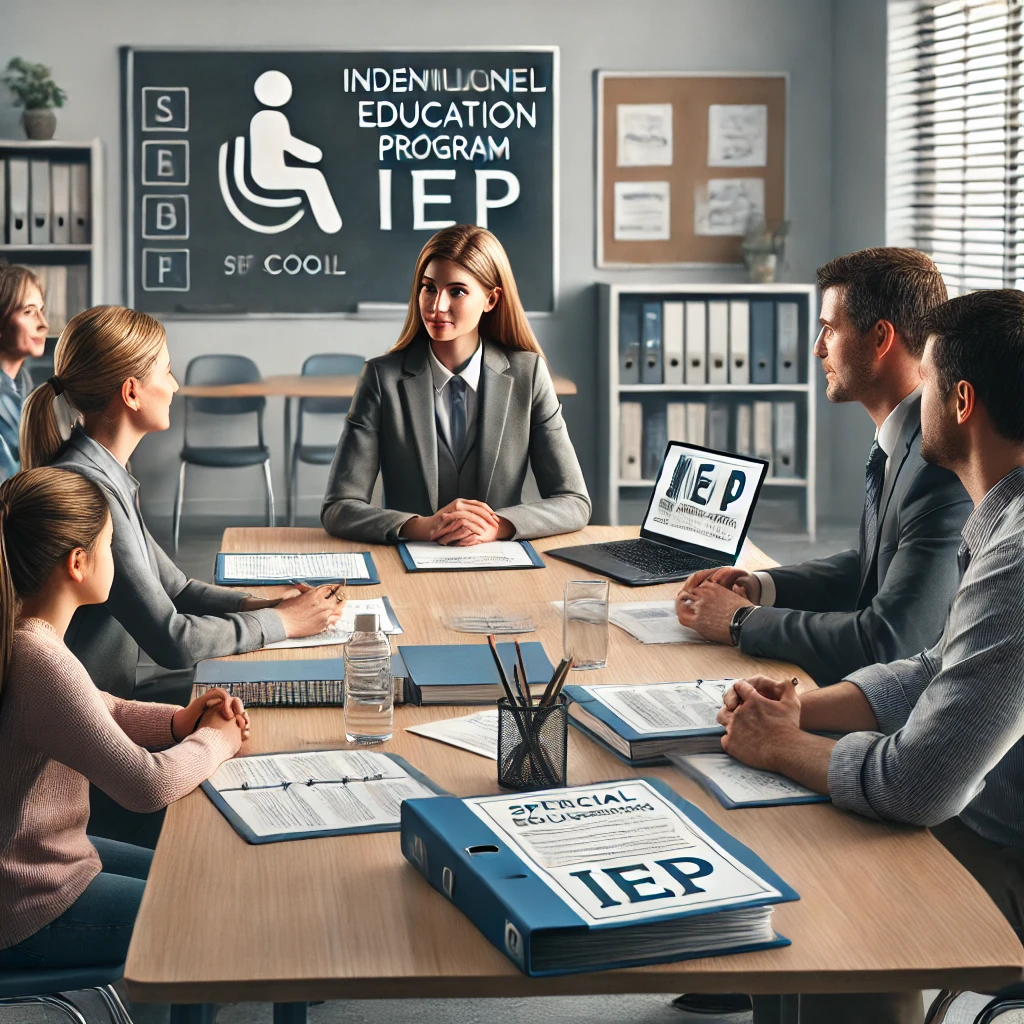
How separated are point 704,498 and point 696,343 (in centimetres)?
346

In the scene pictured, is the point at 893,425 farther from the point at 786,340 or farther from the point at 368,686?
the point at 786,340

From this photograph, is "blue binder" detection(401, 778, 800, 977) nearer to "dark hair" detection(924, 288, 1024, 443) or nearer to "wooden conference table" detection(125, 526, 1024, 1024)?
"wooden conference table" detection(125, 526, 1024, 1024)

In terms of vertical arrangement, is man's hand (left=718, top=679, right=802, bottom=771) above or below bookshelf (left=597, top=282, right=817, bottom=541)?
below

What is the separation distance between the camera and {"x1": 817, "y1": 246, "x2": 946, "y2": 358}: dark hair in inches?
82.6

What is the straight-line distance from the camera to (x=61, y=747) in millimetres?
1444

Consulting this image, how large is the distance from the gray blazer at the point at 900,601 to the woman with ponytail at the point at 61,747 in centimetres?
81

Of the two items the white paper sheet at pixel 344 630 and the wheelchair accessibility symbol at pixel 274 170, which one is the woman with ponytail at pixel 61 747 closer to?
the white paper sheet at pixel 344 630

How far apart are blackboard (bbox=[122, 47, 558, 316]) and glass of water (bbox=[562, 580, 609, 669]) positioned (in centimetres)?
447

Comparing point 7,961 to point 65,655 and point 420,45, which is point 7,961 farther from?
point 420,45

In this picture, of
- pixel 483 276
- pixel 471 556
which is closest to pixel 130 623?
pixel 471 556

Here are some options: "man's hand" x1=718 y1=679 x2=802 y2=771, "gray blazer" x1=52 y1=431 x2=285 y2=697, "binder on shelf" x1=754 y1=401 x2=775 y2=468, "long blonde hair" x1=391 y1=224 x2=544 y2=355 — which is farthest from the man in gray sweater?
"binder on shelf" x1=754 y1=401 x2=775 y2=468

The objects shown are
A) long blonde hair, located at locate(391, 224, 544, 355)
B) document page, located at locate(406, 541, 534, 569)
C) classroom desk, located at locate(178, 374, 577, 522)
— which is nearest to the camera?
document page, located at locate(406, 541, 534, 569)

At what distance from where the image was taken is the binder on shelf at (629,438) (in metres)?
5.99

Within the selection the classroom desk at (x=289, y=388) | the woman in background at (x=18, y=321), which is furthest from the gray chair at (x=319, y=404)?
the woman in background at (x=18, y=321)
